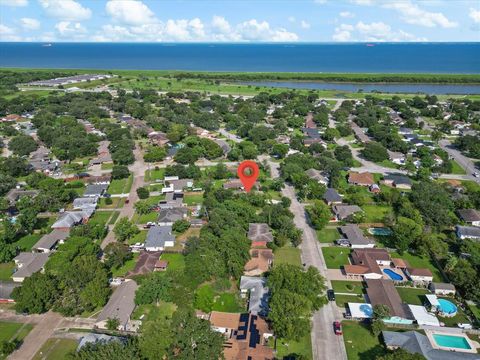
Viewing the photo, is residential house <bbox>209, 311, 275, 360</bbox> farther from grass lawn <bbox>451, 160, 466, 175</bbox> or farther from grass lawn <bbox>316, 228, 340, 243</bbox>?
grass lawn <bbox>451, 160, 466, 175</bbox>

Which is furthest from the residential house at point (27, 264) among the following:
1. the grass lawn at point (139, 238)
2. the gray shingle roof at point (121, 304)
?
the gray shingle roof at point (121, 304)

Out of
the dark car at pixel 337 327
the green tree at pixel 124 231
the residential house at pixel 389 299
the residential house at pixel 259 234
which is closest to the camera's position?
the dark car at pixel 337 327

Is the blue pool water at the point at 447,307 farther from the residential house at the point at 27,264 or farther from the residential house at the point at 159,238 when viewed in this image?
the residential house at the point at 27,264

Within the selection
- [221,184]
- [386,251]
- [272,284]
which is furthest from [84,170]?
[386,251]

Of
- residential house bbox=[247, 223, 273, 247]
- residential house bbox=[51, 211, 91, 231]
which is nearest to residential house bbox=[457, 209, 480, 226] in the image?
residential house bbox=[247, 223, 273, 247]

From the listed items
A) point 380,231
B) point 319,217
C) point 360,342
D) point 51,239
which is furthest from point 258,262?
point 51,239

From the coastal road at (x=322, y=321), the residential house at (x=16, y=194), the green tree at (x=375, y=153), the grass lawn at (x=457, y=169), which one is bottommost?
the residential house at (x=16, y=194)

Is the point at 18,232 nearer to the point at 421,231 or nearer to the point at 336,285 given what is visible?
the point at 336,285
